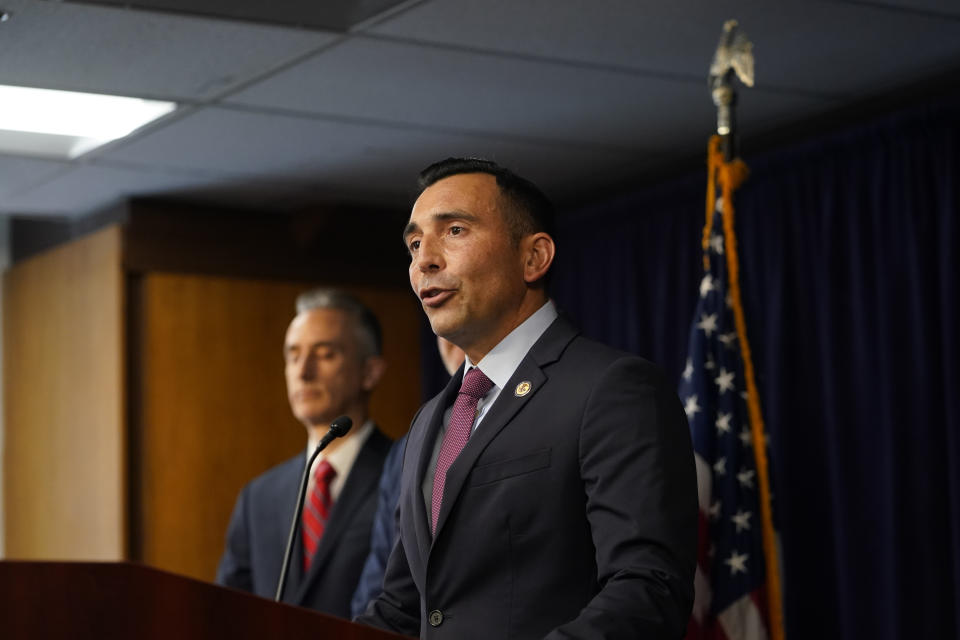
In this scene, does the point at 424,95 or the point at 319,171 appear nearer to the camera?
the point at 424,95

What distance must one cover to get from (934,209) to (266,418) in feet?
9.31

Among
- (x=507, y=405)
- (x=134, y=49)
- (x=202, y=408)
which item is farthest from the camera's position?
(x=202, y=408)

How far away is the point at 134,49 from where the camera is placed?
3615 mm

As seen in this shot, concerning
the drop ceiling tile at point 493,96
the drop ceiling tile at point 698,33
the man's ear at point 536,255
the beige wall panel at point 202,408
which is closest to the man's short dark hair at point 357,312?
the drop ceiling tile at point 493,96

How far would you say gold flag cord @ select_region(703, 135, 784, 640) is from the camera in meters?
3.73

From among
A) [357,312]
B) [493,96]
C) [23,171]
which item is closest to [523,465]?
[357,312]

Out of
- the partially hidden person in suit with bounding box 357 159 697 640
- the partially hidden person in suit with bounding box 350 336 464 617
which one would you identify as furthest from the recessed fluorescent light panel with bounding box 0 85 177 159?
the partially hidden person in suit with bounding box 357 159 697 640

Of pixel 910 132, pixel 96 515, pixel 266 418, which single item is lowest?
pixel 96 515

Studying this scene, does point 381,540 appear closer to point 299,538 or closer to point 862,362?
point 299,538

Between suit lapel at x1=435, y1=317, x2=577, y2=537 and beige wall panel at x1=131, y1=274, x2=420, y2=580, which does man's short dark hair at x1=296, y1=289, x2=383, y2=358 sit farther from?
suit lapel at x1=435, y1=317, x2=577, y2=537

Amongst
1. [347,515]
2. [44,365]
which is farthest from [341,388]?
[44,365]

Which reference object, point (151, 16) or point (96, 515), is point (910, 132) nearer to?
point (151, 16)

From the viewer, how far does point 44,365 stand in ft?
19.5

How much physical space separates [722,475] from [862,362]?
86cm
